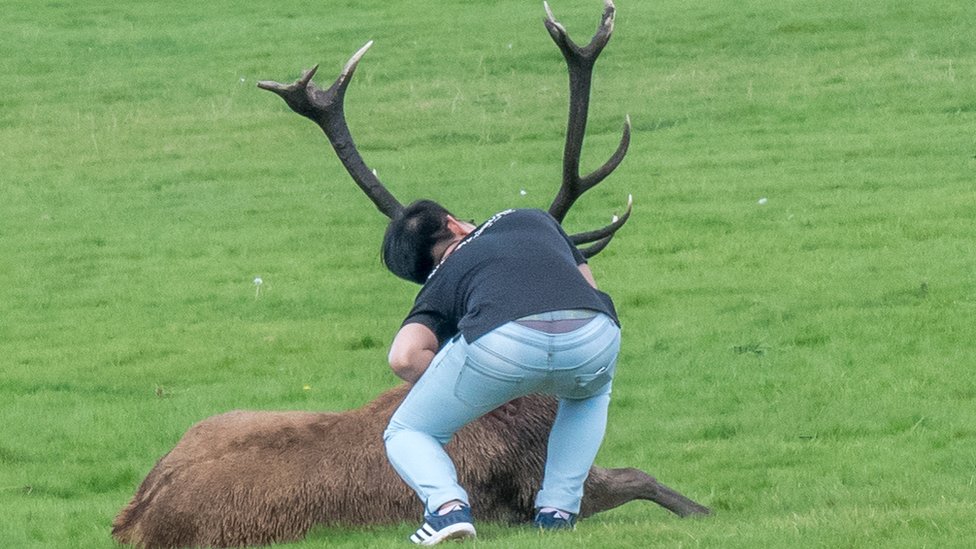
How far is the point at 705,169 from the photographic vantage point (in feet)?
67.6

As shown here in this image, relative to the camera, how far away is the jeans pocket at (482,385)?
6.39 meters

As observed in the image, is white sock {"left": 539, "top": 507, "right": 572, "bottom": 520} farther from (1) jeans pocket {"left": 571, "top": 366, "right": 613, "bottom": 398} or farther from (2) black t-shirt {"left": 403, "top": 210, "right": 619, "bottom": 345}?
(2) black t-shirt {"left": 403, "top": 210, "right": 619, "bottom": 345}

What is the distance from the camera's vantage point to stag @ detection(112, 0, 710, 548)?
24.5ft

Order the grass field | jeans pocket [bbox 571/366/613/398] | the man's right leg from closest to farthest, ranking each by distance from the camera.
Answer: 1. jeans pocket [bbox 571/366/613/398]
2. the man's right leg
3. the grass field

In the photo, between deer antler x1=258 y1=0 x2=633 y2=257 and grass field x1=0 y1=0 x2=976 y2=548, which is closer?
deer antler x1=258 y1=0 x2=633 y2=257

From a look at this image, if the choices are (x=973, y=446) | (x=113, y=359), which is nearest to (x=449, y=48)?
(x=113, y=359)

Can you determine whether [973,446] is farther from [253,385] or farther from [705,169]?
[705,169]

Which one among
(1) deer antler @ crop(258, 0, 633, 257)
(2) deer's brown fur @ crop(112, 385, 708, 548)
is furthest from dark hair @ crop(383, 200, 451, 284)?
(1) deer antler @ crop(258, 0, 633, 257)

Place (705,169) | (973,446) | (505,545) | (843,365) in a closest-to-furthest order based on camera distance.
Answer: (505,545) < (973,446) < (843,365) < (705,169)

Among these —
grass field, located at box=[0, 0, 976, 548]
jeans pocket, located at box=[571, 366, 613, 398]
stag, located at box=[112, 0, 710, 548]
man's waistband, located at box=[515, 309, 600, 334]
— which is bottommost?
grass field, located at box=[0, 0, 976, 548]

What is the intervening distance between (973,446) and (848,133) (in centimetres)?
1236

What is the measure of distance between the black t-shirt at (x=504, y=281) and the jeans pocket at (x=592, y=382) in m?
0.24

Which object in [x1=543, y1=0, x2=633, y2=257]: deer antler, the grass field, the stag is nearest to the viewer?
the stag

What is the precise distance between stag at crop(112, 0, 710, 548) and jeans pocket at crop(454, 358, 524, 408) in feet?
4.05
